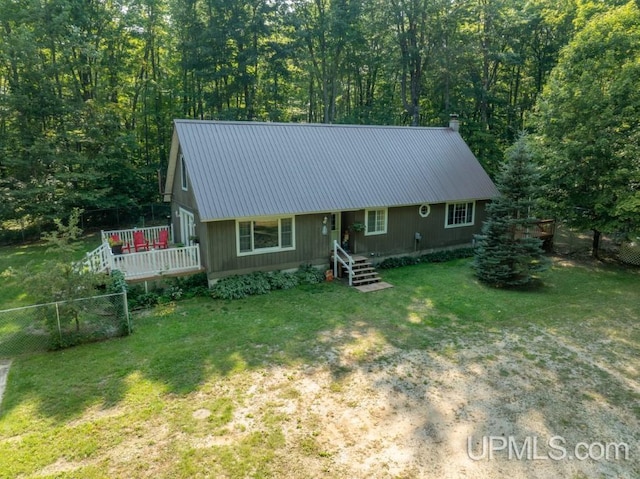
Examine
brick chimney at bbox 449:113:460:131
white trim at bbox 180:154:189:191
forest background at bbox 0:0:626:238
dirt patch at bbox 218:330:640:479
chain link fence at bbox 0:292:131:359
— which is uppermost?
forest background at bbox 0:0:626:238

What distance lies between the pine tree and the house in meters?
2.70

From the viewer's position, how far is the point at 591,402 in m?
6.81

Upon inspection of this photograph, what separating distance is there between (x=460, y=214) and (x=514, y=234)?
369 cm

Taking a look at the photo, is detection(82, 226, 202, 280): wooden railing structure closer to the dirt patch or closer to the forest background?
the dirt patch

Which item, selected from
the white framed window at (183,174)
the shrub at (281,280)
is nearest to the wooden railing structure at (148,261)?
the shrub at (281,280)

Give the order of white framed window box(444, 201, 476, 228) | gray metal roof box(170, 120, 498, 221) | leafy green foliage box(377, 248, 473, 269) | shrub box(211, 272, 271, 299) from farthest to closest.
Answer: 1. white framed window box(444, 201, 476, 228)
2. leafy green foliage box(377, 248, 473, 269)
3. gray metal roof box(170, 120, 498, 221)
4. shrub box(211, 272, 271, 299)

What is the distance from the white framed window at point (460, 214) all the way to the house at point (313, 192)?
0.15 feet

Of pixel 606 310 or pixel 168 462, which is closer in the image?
pixel 168 462

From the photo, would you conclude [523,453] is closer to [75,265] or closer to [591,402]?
[591,402]

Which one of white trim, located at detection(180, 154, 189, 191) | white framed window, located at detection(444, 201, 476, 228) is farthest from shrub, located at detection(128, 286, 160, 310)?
white framed window, located at detection(444, 201, 476, 228)

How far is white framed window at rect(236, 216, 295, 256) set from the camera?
12289mm

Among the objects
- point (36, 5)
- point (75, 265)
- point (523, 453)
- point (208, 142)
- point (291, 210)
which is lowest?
point (523, 453)

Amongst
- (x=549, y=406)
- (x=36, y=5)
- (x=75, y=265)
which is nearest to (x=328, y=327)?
(x=549, y=406)

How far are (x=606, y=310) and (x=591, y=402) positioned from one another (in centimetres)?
553
